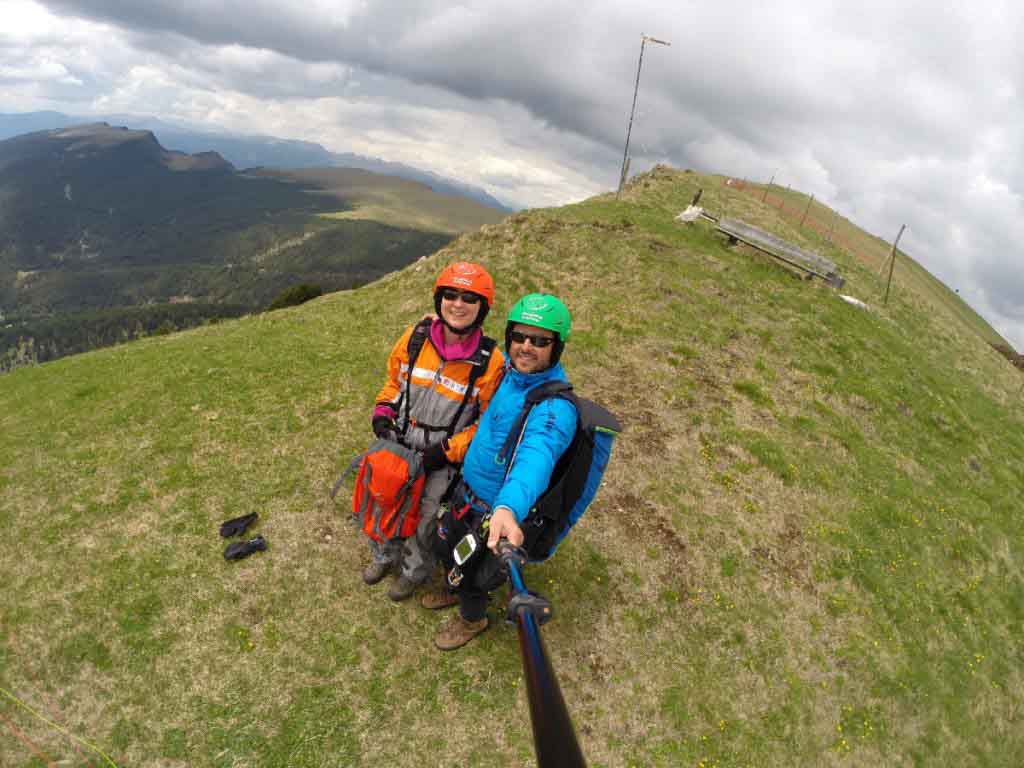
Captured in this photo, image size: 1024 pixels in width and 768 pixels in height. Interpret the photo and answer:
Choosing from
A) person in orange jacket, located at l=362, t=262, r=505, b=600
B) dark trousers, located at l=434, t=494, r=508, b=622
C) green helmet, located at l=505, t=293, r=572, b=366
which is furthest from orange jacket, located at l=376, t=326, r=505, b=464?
green helmet, located at l=505, t=293, r=572, b=366

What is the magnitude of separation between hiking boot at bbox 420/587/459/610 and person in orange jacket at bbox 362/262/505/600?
1.11 m

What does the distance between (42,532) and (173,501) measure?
204 cm

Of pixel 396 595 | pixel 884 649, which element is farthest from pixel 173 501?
pixel 884 649

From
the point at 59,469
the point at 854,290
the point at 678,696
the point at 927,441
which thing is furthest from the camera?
the point at 854,290

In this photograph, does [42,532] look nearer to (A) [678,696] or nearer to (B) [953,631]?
(A) [678,696]

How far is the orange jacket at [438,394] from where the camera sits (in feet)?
23.2

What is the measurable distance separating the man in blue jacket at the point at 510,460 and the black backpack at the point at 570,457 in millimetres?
137

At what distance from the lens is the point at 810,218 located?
4928 cm

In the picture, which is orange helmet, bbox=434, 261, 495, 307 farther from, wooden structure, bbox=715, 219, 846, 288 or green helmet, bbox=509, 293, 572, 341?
wooden structure, bbox=715, 219, 846, 288

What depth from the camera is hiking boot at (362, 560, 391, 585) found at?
852 centimetres

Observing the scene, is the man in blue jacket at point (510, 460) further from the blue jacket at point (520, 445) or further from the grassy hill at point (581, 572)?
the grassy hill at point (581, 572)

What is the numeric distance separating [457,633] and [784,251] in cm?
2487

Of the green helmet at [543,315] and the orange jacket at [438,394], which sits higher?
the green helmet at [543,315]

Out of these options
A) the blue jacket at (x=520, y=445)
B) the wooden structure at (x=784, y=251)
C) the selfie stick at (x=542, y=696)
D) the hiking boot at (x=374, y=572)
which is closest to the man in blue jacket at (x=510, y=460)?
the blue jacket at (x=520, y=445)
